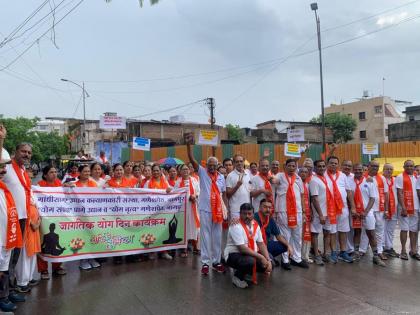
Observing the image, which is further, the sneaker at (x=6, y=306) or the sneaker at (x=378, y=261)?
the sneaker at (x=378, y=261)

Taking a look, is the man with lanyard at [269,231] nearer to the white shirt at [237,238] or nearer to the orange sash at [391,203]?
the white shirt at [237,238]

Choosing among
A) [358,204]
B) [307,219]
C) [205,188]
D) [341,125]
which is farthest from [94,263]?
[341,125]

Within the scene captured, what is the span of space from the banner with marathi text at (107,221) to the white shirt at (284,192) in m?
1.76

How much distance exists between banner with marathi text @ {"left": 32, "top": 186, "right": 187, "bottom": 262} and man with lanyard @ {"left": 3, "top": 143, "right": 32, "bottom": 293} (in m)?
0.81

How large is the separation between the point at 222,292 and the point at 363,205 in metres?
3.19

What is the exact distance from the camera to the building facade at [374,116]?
49.4 m

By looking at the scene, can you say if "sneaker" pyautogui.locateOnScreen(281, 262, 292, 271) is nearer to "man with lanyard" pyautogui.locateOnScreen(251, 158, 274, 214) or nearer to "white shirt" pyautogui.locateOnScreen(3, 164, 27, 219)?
"man with lanyard" pyautogui.locateOnScreen(251, 158, 274, 214)

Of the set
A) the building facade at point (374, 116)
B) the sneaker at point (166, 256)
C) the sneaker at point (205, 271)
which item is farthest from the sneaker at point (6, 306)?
the building facade at point (374, 116)

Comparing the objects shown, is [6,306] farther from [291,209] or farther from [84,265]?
[291,209]

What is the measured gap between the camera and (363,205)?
639 centimetres

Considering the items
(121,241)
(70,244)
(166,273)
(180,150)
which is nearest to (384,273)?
(166,273)

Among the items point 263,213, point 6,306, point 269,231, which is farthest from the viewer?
point 269,231

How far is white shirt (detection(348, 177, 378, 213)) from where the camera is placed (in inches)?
248

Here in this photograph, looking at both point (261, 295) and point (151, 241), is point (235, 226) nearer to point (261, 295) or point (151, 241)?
point (261, 295)
